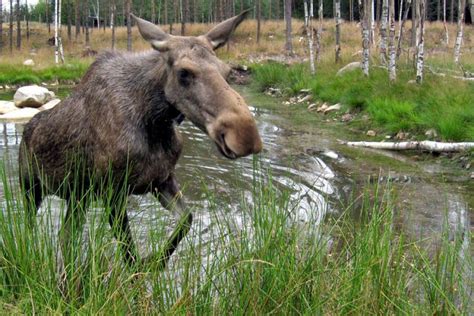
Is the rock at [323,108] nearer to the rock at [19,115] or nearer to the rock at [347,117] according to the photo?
the rock at [347,117]

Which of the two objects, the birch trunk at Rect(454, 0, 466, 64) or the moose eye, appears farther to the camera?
the birch trunk at Rect(454, 0, 466, 64)

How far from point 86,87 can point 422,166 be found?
5.55 m

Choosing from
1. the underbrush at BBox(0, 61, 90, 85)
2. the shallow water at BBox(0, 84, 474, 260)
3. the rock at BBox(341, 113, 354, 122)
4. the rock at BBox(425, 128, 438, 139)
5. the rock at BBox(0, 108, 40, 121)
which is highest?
the underbrush at BBox(0, 61, 90, 85)

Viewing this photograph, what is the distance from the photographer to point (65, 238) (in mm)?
3588

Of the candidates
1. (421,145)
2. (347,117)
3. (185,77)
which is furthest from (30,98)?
(185,77)

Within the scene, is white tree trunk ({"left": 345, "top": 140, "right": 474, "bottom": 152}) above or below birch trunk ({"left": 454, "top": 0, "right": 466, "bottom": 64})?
below

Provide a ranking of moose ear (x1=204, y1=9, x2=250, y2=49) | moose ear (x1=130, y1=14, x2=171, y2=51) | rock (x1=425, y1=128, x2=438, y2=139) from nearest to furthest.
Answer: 1. moose ear (x1=130, y1=14, x2=171, y2=51)
2. moose ear (x1=204, y1=9, x2=250, y2=49)
3. rock (x1=425, y1=128, x2=438, y2=139)

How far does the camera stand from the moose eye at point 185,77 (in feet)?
12.8

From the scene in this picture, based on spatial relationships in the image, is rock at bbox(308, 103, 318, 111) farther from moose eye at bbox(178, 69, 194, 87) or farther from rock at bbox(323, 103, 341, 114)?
moose eye at bbox(178, 69, 194, 87)

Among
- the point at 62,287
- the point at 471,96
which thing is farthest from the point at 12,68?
the point at 62,287

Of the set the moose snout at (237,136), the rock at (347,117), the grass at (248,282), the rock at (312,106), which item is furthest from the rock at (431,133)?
the moose snout at (237,136)

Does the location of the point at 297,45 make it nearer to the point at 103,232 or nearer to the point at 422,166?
the point at 422,166

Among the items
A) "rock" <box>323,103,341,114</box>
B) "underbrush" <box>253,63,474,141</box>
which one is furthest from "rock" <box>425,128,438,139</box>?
"rock" <box>323,103,341,114</box>

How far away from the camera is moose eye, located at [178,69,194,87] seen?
12.8ft
